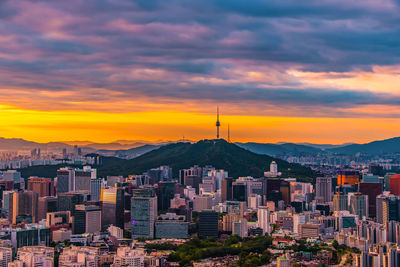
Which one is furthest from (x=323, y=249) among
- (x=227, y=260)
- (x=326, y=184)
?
(x=326, y=184)

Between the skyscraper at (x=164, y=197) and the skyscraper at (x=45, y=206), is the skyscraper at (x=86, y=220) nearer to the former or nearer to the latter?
the skyscraper at (x=45, y=206)

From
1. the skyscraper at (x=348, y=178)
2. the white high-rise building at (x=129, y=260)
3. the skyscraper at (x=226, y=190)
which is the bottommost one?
the white high-rise building at (x=129, y=260)

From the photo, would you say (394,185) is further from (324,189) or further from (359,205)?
(359,205)

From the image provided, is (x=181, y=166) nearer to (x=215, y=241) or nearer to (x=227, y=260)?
(x=215, y=241)

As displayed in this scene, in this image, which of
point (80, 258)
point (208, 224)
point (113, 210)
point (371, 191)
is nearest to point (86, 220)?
point (113, 210)

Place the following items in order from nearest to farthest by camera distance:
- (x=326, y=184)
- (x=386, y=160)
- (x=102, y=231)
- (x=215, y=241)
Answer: (x=215, y=241), (x=102, y=231), (x=326, y=184), (x=386, y=160)

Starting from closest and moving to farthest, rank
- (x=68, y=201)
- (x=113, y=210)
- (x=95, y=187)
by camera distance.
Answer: (x=113, y=210)
(x=68, y=201)
(x=95, y=187)

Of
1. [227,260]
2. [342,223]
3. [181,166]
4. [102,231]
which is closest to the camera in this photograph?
[227,260]

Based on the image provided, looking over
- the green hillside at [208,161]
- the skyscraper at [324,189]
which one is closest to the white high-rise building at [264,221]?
the skyscraper at [324,189]

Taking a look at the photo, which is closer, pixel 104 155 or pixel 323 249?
pixel 323 249
